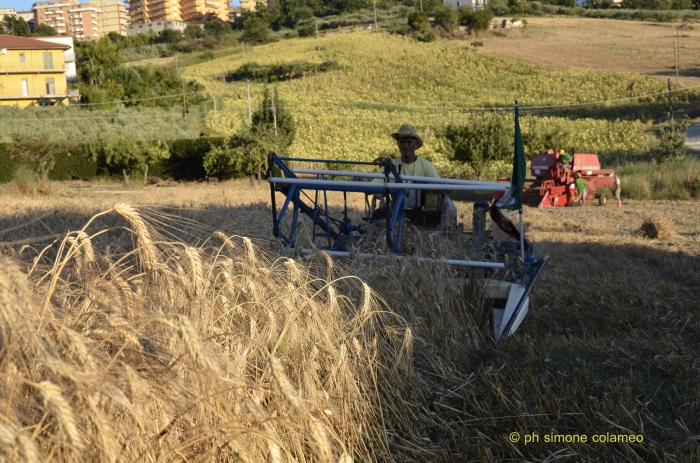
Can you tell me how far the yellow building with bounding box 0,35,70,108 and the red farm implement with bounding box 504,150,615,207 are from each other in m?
49.9

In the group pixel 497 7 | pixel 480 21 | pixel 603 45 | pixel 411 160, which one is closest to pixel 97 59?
pixel 480 21

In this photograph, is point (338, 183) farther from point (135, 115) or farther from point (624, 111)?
point (135, 115)

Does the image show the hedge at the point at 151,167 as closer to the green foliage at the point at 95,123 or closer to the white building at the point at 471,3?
the green foliage at the point at 95,123

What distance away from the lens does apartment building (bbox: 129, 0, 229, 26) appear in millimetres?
180875

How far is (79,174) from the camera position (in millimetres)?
33812

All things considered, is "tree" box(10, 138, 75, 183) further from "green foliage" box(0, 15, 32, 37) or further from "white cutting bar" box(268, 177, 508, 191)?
"green foliage" box(0, 15, 32, 37)

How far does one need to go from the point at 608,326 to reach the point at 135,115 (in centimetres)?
4591

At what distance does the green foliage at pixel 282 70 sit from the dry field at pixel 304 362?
2354 inches

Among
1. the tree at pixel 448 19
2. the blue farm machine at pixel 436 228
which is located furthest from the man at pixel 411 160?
the tree at pixel 448 19

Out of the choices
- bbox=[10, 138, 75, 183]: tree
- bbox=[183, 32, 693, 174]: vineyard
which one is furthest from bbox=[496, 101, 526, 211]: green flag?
bbox=[10, 138, 75, 183]: tree

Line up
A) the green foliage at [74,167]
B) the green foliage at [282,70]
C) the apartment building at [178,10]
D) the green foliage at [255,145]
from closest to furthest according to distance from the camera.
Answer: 1. the green foliage at [255,145]
2. the green foliage at [74,167]
3. the green foliage at [282,70]
4. the apartment building at [178,10]

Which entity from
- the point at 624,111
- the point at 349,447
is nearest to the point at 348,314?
the point at 349,447

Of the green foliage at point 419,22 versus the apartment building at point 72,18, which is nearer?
the green foliage at point 419,22

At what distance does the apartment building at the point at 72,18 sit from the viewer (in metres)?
189
